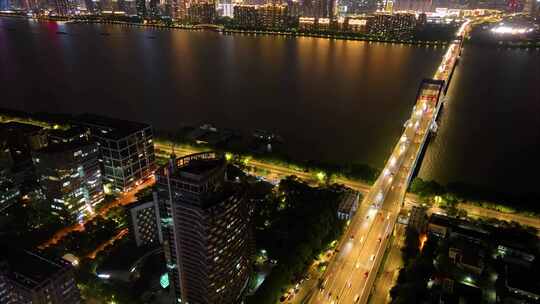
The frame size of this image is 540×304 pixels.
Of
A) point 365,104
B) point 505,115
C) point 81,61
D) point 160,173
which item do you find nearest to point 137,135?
point 160,173

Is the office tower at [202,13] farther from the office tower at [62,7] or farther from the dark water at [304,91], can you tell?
the office tower at [62,7]

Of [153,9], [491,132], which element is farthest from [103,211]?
[153,9]

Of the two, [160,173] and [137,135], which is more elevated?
[160,173]

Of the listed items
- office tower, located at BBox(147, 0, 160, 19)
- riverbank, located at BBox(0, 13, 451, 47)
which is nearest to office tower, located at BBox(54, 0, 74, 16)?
riverbank, located at BBox(0, 13, 451, 47)

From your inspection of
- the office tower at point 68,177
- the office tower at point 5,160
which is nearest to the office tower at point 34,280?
the office tower at point 68,177

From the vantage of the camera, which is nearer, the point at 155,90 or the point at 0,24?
the point at 155,90

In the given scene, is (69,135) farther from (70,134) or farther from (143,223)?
(143,223)

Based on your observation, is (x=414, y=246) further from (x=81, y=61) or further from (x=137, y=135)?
(x=81, y=61)
